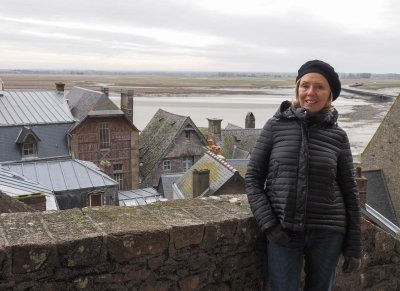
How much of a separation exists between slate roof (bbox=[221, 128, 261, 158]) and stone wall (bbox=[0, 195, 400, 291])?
1150 inches

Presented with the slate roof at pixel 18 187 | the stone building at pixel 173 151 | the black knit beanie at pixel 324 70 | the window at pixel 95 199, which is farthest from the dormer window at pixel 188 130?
the black knit beanie at pixel 324 70

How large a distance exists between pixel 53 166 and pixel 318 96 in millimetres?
14843

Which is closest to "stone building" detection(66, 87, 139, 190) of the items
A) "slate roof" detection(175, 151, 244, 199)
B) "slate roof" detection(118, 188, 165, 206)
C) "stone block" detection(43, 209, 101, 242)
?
"slate roof" detection(118, 188, 165, 206)

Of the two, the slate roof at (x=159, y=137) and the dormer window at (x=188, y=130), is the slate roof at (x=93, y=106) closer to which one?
the slate roof at (x=159, y=137)

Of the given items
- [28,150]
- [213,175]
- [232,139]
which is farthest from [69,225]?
[232,139]

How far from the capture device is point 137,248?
10.9ft

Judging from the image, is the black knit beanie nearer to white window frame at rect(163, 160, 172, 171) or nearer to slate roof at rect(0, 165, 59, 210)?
slate roof at rect(0, 165, 59, 210)

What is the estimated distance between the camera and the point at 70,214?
11.7ft

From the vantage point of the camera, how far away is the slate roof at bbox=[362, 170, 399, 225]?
1722cm

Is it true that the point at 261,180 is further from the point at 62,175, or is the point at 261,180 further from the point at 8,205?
the point at 62,175

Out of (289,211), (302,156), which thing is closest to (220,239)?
(289,211)

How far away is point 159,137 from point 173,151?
244cm

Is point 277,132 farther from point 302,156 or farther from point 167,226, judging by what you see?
point 167,226

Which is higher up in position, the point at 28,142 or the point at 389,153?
the point at 389,153
